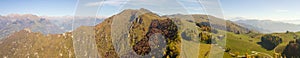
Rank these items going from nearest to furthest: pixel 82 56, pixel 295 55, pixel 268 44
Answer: pixel 82 56 < pixel 295 55 < pixel 268 44

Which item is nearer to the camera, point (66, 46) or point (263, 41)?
point (263, 41)

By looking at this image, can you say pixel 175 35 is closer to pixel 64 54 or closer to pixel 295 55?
pixel 295 55

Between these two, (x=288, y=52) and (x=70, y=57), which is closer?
(x=288, y=52)

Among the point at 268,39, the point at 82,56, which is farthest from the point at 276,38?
the point at 82,56

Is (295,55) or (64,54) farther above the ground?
(295,55)

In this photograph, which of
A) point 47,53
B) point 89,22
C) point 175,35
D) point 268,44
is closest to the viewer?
point 89,22

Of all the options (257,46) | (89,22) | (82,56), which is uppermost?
(89,22)

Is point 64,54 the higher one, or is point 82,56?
point 82,56

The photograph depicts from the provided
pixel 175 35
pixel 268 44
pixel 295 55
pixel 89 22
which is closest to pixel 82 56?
pixel 89 22

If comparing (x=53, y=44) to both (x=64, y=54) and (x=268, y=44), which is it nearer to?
(x=64, y=54)
